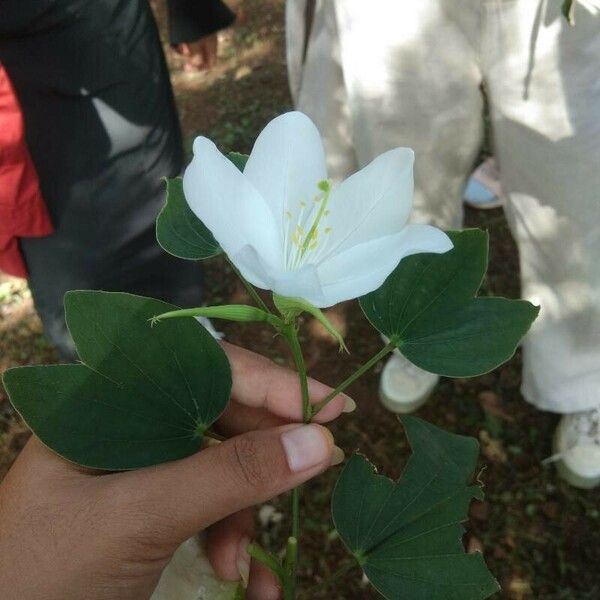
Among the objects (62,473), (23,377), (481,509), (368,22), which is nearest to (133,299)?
(23,377)

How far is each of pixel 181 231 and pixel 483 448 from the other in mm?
1350

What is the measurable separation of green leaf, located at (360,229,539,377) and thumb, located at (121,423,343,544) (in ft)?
0.50

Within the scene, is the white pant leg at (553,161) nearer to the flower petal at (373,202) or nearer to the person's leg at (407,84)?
the person's leg at (407,84)

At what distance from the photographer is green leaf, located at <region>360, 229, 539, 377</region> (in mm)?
683

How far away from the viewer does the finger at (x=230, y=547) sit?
963 mm

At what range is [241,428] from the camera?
42.3 inches

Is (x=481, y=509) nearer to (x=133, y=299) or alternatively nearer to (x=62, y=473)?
(x=62, y=473)

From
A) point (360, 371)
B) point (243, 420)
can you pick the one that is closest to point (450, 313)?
point (360, 371)

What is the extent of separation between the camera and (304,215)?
68 cm

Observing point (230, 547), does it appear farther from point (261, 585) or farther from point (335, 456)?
point (335, 456)

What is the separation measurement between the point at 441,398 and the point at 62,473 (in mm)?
1320

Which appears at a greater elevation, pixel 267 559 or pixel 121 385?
pixel 121 385

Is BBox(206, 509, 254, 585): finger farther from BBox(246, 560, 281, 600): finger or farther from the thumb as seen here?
the thumb

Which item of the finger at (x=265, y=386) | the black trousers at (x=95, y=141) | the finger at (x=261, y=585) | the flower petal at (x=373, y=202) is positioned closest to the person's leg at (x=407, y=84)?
the black trousers at (x=95, y=141)
